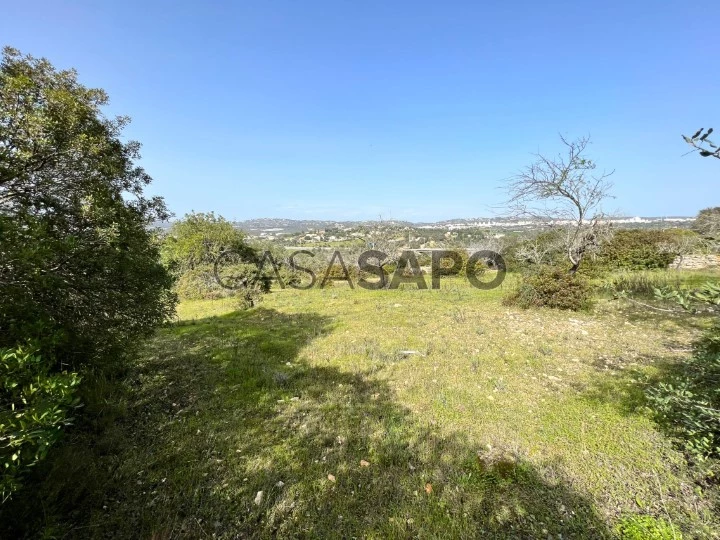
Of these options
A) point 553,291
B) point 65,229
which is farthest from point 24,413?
point 553,291

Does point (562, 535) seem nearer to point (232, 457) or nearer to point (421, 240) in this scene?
point (232, 457)

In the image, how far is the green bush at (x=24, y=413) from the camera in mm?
1843

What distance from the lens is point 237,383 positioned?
5863 millimetres

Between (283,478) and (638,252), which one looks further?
(638,252)

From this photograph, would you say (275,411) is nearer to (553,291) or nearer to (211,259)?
(553,291)

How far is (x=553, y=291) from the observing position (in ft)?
35.3

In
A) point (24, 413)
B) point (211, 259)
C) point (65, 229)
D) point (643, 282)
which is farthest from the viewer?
point (211, 259)

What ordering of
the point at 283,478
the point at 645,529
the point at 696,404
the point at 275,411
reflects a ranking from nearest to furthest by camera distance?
1. the point at 645,529
2. the point at 696,404
3. the point at 283,478
4. the point at 275,411

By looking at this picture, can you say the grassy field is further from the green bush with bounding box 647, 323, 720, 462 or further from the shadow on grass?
the green bush with bounding box 647, 323, 720, 462

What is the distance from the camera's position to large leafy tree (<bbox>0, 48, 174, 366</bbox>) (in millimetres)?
3219

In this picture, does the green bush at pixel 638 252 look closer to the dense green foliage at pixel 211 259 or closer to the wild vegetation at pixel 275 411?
the wild vegetation at pixel 275 411

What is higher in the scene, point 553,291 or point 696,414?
point 696,414

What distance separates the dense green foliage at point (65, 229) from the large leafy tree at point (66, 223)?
12 millimetres

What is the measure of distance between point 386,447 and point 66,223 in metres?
5.08
